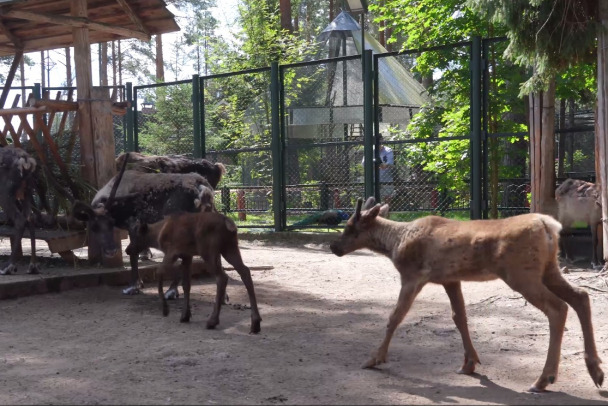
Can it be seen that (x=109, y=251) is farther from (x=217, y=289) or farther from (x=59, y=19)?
(x=59, y=19)

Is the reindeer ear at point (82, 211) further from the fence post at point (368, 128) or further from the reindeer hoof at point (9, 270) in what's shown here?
the fence post at point (368, 128)

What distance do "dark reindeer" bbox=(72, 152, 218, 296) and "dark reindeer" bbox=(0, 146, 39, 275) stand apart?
957mm

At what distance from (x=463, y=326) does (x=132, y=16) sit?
760 cm

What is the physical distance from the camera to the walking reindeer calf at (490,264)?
5500mm

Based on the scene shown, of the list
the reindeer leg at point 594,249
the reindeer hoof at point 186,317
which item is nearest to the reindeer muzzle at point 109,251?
the reindeer hoof at point 186,317

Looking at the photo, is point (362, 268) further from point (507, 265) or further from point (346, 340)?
point (507, 265)

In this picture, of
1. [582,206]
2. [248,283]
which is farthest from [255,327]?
[582,206]

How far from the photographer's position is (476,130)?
1251cm

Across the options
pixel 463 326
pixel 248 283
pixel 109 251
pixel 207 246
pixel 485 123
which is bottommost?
pixel 463 326

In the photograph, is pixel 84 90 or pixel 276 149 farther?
pixel 276 149

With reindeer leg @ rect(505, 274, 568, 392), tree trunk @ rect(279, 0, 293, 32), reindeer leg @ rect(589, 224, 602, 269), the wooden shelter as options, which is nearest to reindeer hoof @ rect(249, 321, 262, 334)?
reindeer leg @ rect(505, 274, 568, 392)

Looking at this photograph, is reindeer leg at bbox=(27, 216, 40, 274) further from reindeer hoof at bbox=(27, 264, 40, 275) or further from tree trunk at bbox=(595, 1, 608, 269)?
tree trunk at bbox=(595, 1, 608, 269)

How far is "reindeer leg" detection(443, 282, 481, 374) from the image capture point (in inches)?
237

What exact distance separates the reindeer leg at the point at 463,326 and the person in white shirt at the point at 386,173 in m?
8.00
